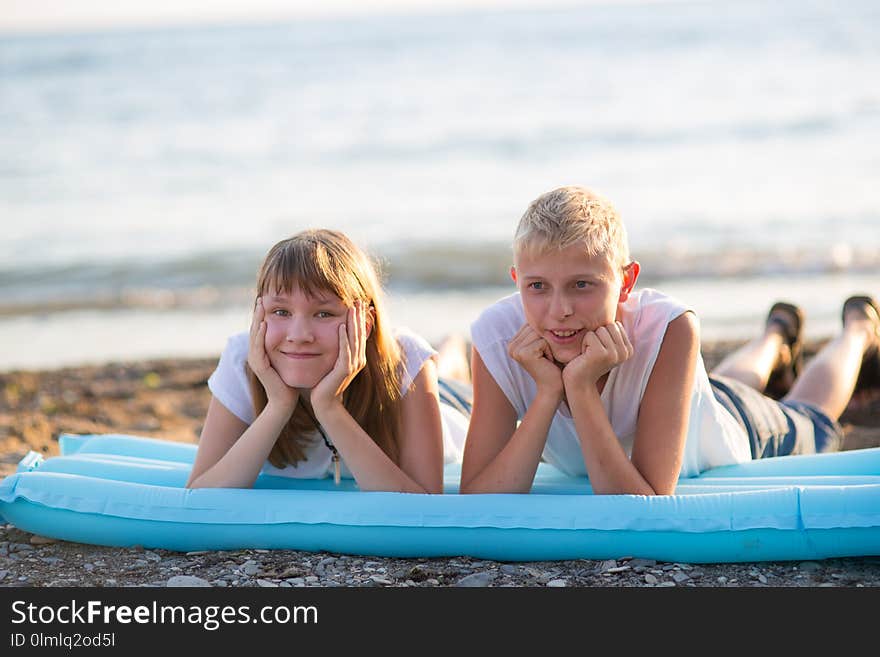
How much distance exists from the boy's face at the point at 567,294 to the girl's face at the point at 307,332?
A: 0.75 m

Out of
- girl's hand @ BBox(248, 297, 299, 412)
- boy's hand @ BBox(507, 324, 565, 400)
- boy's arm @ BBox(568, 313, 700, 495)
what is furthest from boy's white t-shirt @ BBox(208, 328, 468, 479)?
boy's arm @ BBox(568, 313, 700, 495)

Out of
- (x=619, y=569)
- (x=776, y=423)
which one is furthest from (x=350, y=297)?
(x=776, y=423)

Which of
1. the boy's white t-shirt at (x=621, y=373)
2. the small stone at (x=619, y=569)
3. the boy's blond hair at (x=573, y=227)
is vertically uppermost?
the boy's blond hair at (x=573, y=227)

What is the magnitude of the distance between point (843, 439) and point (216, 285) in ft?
26.9

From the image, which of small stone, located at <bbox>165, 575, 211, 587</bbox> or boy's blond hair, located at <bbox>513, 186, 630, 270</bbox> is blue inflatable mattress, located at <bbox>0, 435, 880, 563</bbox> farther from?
boy's blond hair, located at <bbox>513, 186, 630, 270</bbox>

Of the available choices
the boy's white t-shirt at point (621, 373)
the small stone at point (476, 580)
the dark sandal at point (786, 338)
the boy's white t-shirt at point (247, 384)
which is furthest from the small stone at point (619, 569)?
the dark sandal at point (786, 338)

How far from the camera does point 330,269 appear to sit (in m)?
4.20

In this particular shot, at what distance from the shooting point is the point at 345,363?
4176 millimetres

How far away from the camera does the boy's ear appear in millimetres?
4133

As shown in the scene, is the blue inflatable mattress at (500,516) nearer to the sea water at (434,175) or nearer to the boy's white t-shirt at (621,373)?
the boy's white t-shirt at (621,373)

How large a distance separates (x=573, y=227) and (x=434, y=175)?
14.7 metres

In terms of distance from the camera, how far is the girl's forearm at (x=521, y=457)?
4.06 m
